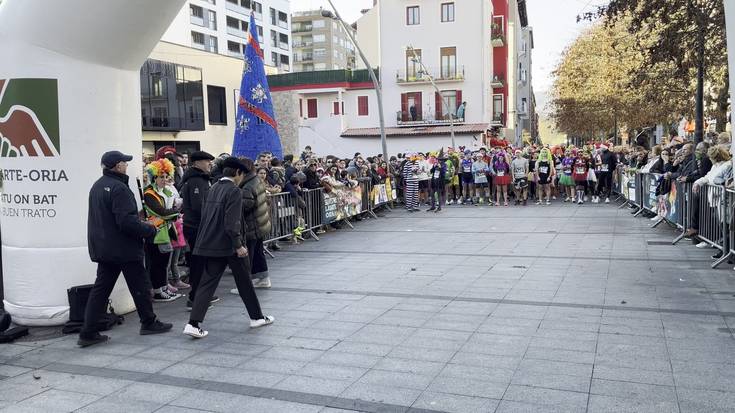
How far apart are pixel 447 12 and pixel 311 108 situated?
13.2 m

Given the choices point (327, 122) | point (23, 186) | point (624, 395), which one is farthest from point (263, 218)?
point (327, 122)

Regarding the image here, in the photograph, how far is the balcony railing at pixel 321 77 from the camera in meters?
49.6

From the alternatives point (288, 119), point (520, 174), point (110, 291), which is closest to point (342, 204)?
point (520, 174)

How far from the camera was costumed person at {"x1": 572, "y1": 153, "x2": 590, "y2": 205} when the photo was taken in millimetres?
19672

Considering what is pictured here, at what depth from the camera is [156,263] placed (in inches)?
316

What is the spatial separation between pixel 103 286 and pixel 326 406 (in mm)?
2972

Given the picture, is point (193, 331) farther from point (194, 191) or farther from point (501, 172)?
point (501, 172)

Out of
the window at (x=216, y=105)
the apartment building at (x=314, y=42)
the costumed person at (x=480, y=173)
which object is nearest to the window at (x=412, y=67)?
the window at (x=216, y=105)

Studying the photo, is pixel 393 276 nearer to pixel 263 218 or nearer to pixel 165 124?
pixel 263 218

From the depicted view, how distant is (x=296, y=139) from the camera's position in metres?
43.4

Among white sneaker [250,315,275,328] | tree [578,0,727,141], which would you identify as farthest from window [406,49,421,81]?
white sneaker [250,315,275,328]

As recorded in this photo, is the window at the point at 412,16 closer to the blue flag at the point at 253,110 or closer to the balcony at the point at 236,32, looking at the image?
the balcony at the point at 236,32

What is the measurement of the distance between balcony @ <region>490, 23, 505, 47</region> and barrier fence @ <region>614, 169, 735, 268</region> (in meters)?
34.4

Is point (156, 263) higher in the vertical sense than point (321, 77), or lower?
lower
